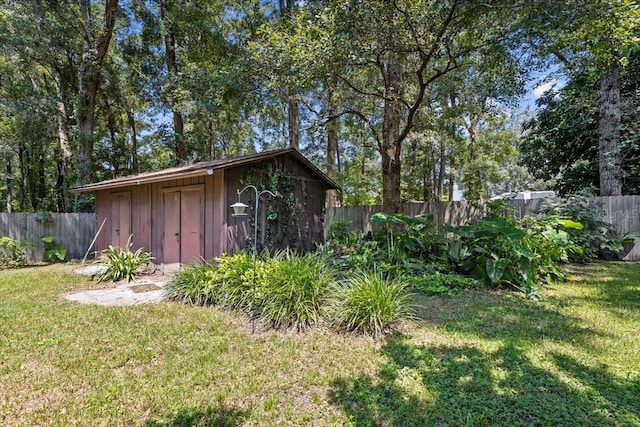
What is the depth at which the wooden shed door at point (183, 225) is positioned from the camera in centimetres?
648

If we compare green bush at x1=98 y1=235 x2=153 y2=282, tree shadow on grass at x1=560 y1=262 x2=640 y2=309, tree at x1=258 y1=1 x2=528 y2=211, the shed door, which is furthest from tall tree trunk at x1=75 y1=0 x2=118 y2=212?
tree shadow on grass at x1=560 y1=262 x2=640 y2=309

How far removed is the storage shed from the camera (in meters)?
6.05

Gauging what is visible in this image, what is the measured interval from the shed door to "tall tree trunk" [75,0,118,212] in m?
3.25

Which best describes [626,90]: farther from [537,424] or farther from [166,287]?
[166,287]

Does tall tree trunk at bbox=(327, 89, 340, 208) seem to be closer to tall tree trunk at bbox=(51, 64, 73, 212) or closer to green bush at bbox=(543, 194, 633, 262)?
green bush at bbox=(543, 194, 633, 262)

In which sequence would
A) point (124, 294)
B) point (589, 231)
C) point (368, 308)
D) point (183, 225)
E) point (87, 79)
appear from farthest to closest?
1. point (87, 79)
2. point (589, 231)
3. point (183, 225)
4. point (124, 294)
5. point (368, 308)

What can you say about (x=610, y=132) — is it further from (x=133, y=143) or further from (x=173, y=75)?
(x=133, y=143)

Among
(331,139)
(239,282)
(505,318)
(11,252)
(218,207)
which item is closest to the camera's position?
(505,318)

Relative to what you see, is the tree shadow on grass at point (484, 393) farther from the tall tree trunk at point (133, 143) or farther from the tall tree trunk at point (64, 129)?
the tall tree trunk at point (133, 143)

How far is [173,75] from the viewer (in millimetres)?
10656

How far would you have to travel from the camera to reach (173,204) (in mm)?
7016

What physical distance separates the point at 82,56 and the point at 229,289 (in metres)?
11.2

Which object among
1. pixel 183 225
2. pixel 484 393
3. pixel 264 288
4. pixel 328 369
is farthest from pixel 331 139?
pixel 484 393

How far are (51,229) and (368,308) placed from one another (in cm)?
1039
